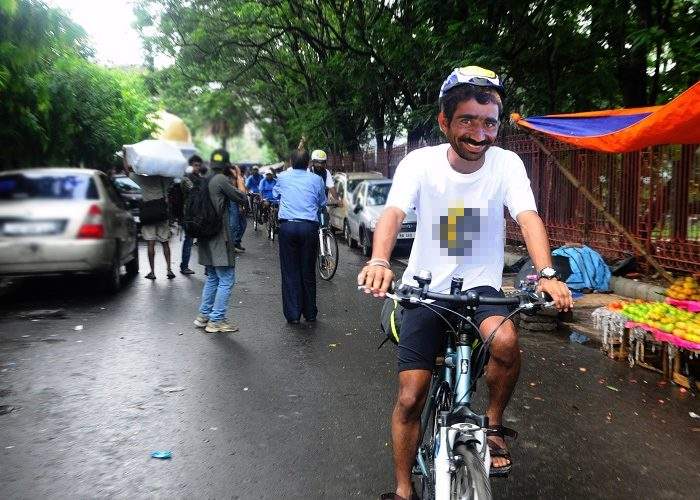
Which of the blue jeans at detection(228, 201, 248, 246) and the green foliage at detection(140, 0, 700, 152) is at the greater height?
the green foliage at detection(140, 0, 700, 152)

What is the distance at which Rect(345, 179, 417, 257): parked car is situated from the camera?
13562 millimetres

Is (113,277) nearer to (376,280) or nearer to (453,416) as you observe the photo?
(376,280)

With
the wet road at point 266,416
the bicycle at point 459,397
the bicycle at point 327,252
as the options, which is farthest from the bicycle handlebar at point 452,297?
the bicycle at point 327,252

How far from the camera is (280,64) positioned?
1091 inches

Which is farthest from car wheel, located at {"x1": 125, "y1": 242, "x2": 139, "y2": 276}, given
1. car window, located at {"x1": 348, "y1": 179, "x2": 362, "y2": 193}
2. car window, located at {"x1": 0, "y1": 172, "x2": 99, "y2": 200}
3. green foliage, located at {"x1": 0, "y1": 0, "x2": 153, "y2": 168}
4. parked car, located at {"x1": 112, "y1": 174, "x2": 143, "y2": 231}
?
car window, located at {"x1": 348, "y1": 179, "x2": 362, "y2": 193}

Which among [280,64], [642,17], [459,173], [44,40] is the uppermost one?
[280,64]

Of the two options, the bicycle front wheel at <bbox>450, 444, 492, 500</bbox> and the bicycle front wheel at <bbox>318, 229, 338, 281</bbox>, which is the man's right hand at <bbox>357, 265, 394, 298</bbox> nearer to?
the bicycle front wheel at <bbox>450, 444, 492, 500</bbox>

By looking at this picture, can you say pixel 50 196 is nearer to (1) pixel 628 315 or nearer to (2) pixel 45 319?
(2) pixel 45 319

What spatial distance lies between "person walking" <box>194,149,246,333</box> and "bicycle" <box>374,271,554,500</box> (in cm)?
447

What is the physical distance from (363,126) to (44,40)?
1898 centimetres

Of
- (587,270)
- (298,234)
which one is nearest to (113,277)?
(298,234)

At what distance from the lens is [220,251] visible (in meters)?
6.93

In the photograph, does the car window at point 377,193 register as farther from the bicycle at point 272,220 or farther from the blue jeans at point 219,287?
the blue jeans at point 219,287

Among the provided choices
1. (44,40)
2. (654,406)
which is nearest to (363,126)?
(44,40)
